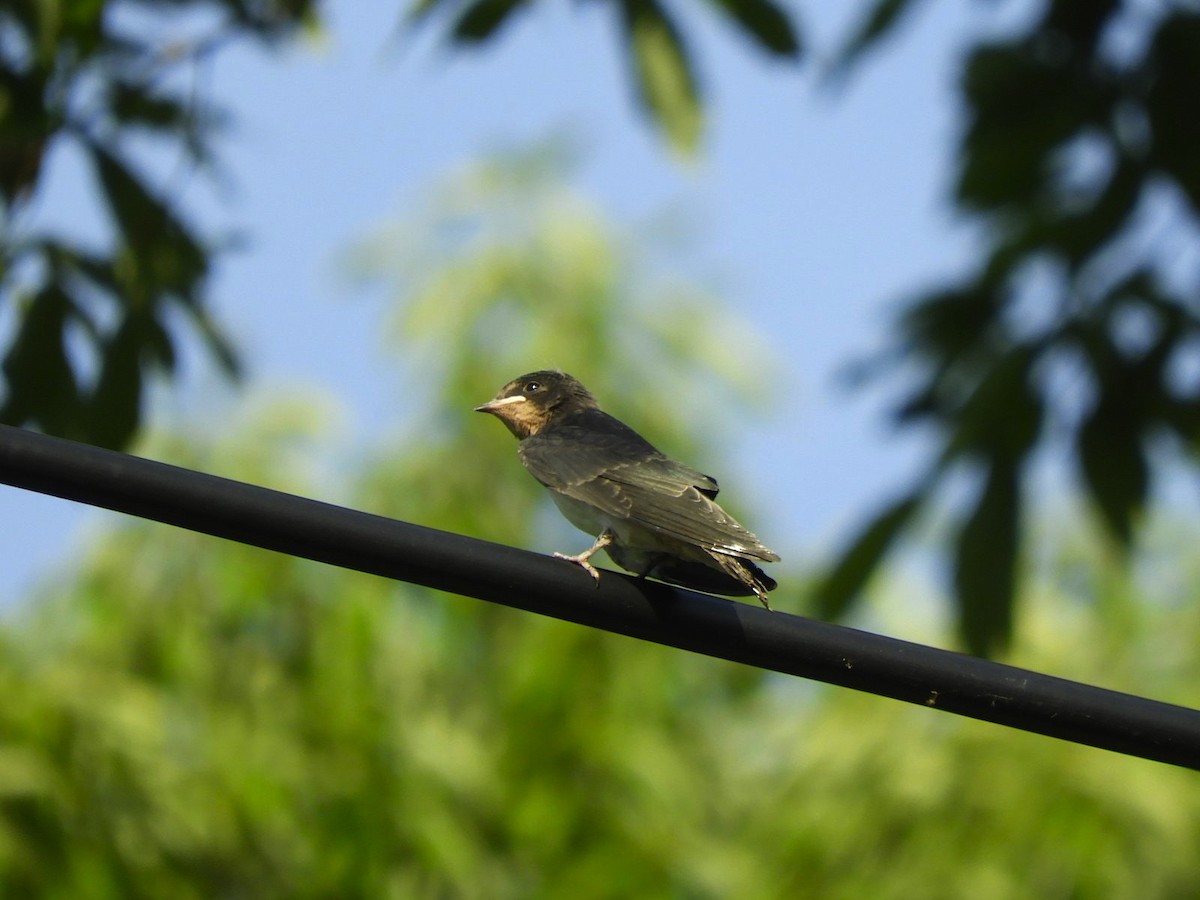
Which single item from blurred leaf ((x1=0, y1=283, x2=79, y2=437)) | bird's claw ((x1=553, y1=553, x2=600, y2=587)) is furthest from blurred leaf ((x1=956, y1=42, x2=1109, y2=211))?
blurred leaf ((x1=0, y1=283, x2=79, y2=437))

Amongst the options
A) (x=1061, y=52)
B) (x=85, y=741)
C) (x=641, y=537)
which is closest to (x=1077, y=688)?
(x=641, y=537)

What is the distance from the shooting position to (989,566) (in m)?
4.00

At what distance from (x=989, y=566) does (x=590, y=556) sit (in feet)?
3.50

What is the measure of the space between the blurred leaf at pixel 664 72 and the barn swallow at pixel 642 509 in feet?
2.58

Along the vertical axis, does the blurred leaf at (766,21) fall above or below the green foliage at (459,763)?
above

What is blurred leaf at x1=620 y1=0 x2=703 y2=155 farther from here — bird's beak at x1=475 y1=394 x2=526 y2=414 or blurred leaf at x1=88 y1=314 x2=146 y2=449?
blurred leaf at x1=88 y1=314 x2=146 y2=449

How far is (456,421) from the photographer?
48.1ft

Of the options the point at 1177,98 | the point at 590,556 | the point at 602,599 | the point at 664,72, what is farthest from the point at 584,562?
the point at 1177,98

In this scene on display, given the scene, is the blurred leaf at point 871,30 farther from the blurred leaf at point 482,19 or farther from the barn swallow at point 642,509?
the barn swallow at point 642,509

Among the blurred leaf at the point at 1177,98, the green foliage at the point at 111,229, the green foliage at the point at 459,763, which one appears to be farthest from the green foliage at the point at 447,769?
the blurred leaf at the point at 1177,98

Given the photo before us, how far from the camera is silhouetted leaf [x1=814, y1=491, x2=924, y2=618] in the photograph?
13.5 ft

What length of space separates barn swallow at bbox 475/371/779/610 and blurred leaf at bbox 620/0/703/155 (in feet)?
2.58

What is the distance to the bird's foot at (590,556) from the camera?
3.07 metres

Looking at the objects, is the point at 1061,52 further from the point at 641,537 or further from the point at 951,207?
the point at 641,537
